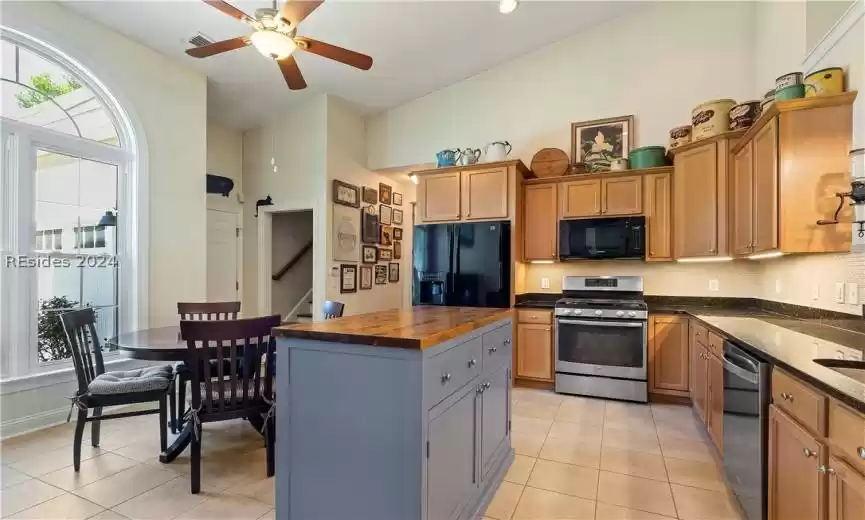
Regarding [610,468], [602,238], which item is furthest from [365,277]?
[610,468]

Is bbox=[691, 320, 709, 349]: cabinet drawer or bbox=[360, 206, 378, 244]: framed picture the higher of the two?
bbox=[360, 206, 378, 244]: framed picture

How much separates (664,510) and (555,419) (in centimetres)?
126

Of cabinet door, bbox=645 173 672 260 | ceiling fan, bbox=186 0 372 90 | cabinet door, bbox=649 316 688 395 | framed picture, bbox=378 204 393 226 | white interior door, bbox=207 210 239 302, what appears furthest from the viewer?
framed picture, bbox=378 204 393 226

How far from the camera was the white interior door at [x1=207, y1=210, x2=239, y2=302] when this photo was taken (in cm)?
490

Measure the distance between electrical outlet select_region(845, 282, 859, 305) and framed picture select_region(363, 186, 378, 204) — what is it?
4.70 metres

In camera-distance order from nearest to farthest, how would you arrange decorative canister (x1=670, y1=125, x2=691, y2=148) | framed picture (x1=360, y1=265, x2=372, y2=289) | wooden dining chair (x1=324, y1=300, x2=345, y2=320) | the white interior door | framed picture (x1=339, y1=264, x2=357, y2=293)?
wooden dining chair (x1=324, y1=300, x2=345, y2=320) < decorative canister (x1=670, y1=125, x2=691, y2=148) < the white interior door < framed picture (x1=339, y1=264, x2=357, y2=293) < framed picture (x1=360, y1=265, x2=372, y2=289)

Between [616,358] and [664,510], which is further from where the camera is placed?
[616,358]

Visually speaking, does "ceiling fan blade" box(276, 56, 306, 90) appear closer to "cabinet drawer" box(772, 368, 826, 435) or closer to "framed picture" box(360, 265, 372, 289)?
"framed picture" box(360, 265, 372, 289)

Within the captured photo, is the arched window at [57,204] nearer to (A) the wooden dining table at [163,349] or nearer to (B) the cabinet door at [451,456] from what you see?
(A) the wooden dining table at [163,349]

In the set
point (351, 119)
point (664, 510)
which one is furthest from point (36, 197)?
point (664, 510)

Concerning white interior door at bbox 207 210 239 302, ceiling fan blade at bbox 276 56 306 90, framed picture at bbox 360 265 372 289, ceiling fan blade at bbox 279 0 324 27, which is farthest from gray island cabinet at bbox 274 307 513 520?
white interior door at bbox 207 210 239 302

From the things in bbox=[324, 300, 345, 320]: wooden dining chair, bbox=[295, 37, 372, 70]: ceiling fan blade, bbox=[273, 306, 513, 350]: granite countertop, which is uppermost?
bbox=[295, 37, 372, 70]: ceiling fan blade

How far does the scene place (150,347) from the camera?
88.2 inches

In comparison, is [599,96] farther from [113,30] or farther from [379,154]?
A: [113,30]
